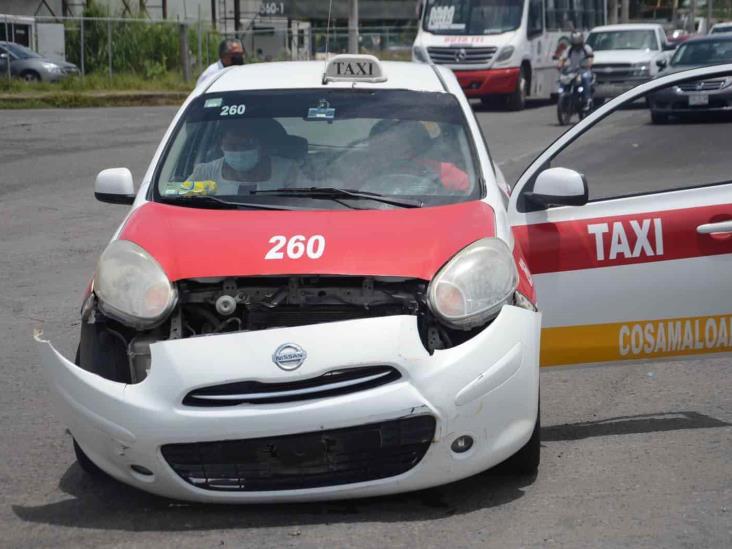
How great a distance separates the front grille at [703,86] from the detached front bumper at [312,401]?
1627 mm

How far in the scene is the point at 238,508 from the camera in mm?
4719

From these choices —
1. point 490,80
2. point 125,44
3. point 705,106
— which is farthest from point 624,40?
point 705,106

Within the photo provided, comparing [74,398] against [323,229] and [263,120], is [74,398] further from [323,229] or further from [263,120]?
[263,120]

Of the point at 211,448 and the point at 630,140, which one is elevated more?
the point at 630,140

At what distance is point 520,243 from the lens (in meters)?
5.62

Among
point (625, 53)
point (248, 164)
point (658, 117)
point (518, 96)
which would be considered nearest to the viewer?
point (248, 164)

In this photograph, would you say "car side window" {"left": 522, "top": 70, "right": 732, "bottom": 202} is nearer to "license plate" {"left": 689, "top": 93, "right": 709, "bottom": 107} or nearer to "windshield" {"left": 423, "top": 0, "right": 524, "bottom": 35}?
"license plate" {"left": 689, "top": 93, "right": 709, "bottom": 107}

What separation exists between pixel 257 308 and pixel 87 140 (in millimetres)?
16589

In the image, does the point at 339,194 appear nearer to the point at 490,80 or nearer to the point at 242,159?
the point at 242,159

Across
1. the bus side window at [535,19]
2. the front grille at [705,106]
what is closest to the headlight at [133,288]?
the front grille at [705,106]

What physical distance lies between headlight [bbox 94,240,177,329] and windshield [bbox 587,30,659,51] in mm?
27866

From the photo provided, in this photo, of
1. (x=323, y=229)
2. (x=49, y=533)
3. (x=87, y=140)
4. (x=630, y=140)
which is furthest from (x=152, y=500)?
(x=87, y=140)

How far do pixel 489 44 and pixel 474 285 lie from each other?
25499 millimetres

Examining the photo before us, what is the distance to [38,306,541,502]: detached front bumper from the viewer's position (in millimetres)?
4340
